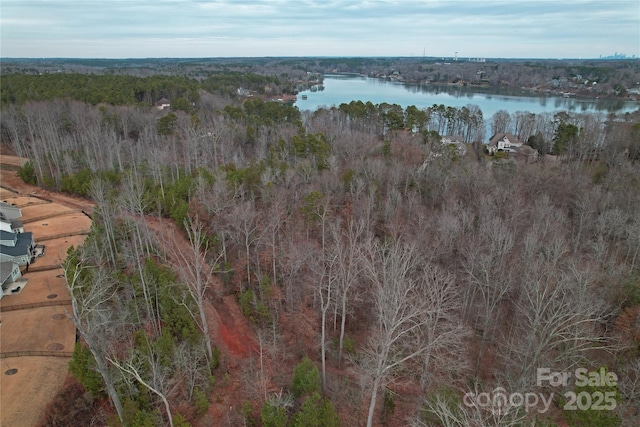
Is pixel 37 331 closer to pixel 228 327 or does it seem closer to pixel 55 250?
pixel 228 327

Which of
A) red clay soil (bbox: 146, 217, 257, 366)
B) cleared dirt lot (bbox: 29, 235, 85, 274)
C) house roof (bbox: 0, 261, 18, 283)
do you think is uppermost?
house roof (bbox: 0, 261, 18, 283)

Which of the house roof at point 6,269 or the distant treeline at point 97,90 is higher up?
the distant treeline at point 97,90

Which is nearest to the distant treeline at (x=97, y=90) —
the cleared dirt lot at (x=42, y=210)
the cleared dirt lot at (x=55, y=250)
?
the cleared dirt lot at (x=42, y=210)

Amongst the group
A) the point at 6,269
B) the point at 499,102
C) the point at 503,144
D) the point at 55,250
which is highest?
the point at 499,102

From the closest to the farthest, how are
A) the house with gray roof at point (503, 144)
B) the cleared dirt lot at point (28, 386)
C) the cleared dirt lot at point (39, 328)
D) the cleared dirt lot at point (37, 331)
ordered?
the cleared dirt lot at point (28, 386)
the cleared dirt lot at point (39, 328)
the cleared dirt lot at point (37, 331)
the house with gray roof at point (503, 144)

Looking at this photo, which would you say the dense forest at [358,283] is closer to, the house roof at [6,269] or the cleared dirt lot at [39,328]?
the cleared dirt lot at [39,328]

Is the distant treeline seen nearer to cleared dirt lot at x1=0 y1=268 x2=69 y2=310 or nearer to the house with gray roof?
cleared dirt lot at x1=0 y1=268 x2=69 y2=310

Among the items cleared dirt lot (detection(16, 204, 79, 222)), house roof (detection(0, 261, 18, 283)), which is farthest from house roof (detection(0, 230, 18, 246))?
cleared dirt lot (detection(16, 204, 79, 222))

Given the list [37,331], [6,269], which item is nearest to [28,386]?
[37,331]

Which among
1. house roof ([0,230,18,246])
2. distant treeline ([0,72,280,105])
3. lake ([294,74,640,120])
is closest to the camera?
house roof ([0,230,18,246])
